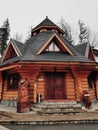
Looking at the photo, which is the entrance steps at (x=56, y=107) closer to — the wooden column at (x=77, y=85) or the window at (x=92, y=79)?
the wooden column at (x=77, y=85)

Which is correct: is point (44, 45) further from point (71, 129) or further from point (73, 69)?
point (71, 129)

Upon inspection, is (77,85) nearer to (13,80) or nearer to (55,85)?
(55,85)

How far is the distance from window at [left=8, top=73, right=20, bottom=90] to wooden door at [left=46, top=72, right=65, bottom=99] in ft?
8.49

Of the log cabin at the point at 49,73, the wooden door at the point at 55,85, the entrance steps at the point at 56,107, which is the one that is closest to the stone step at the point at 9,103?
the log cabin at the point at 49,73

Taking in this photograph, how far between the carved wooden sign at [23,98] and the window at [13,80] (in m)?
2.44

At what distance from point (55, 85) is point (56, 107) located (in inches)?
98.5

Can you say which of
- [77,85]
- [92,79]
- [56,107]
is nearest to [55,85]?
[77,85]

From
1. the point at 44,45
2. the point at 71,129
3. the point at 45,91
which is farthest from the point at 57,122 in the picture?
the point at 44,45

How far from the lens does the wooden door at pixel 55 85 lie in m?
13.6

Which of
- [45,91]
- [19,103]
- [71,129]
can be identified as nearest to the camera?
[71,129]

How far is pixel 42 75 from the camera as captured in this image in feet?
45.0

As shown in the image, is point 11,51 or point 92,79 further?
point 11,51

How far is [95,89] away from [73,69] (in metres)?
4.02

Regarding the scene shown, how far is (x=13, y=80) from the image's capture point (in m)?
15.0
